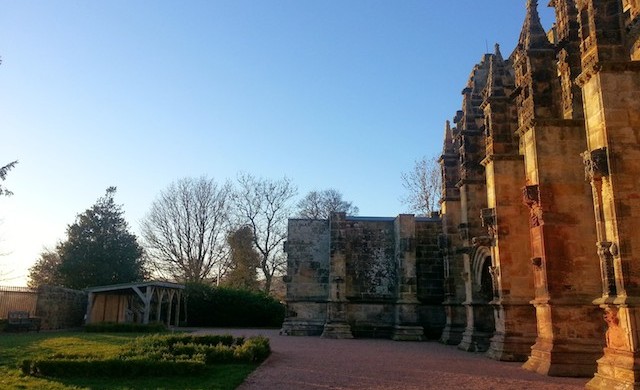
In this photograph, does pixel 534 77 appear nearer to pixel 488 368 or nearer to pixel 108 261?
pixel 488 368

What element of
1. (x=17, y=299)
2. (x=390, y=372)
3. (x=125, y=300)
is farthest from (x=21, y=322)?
(x=390, y=372)

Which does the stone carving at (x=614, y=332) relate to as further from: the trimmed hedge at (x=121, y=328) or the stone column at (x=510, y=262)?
the trimmed hedge at (x=121, y=328)

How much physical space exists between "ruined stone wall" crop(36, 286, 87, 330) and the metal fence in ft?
0.83

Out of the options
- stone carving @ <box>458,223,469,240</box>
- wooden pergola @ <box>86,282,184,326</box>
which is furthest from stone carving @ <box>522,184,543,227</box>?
wooden pergola @ <box>86,282,184,326</box>

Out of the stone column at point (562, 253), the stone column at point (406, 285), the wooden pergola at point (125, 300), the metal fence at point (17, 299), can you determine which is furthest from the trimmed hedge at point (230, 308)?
the stone column at point (562, 253)

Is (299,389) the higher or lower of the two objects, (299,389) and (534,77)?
the lower

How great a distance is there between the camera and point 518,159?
45.4 ft

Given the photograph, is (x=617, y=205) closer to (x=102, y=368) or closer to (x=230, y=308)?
(x=102, y=368)

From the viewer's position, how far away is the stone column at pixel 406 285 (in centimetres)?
2053

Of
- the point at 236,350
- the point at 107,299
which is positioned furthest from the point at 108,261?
the point at 236,350

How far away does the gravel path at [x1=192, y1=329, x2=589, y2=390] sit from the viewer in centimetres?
874

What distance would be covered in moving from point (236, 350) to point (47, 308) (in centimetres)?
1702

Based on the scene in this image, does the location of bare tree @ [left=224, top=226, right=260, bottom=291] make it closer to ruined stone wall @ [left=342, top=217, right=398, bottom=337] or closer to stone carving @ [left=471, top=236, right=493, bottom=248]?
ruined stone wall @ [left=342, top=217, right=398, bottom=337]

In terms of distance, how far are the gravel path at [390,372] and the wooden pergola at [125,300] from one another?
1360 centimetres
